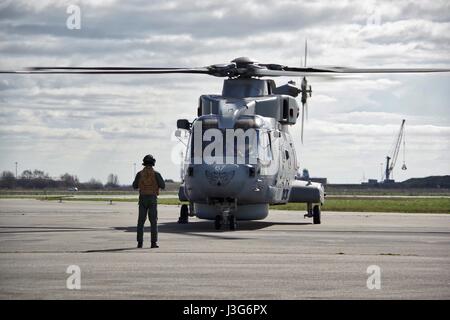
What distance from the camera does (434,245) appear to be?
21.8m

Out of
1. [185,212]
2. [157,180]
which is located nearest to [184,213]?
[185,212]

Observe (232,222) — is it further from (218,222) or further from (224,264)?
(224,264)

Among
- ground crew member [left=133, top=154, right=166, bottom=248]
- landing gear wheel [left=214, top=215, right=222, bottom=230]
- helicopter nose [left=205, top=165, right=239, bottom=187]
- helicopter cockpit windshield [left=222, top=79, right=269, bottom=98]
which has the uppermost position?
helicopter cockpit windshield [left=222, top=79, right=269, bottom=98]

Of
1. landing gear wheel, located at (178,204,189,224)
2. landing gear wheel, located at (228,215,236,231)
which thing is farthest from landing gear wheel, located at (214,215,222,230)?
landing gear wheel, located at (178,204,189,224)

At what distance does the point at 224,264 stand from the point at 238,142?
40.3 feet

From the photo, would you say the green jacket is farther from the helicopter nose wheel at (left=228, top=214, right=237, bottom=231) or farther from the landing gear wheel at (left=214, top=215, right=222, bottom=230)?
the landing gear wheel at (left=214, top=215, right=222, bottom=230)

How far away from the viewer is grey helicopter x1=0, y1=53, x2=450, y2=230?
90.8 feet

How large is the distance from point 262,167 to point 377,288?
16.2 m

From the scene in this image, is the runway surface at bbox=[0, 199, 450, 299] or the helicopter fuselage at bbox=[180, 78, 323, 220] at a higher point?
the helicopter fuselage at bbox=[180, 78, 323, 220]

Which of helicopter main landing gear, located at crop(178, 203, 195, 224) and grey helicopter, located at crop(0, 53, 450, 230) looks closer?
grey helicopter, located at crop(0, 53, 450, 230)

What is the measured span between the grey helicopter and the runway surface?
1652mm

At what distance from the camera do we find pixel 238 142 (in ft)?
93.2

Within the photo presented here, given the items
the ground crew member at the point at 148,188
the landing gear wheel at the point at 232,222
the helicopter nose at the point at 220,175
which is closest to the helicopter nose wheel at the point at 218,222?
the landing gear wheel at the point at 232,222
